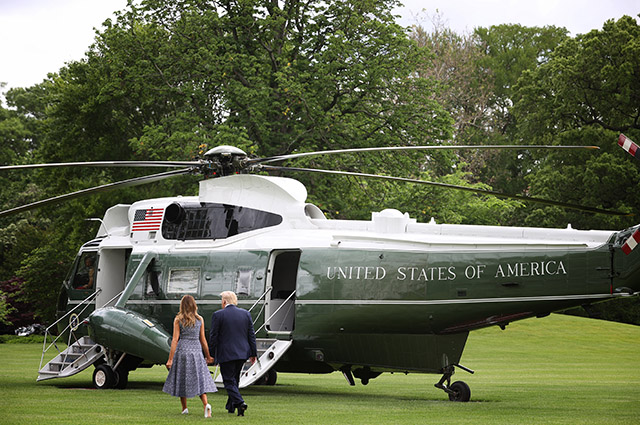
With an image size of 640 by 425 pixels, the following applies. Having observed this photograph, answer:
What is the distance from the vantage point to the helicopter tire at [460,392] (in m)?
15.0

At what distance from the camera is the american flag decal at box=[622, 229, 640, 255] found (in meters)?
12.5

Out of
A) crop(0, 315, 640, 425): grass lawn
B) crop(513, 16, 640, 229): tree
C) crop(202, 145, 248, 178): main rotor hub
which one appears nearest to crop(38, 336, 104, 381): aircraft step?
crop(0, 315, 640, 425): grass lawn

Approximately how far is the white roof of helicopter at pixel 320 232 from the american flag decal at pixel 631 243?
0.53 metres

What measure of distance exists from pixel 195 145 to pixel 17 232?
20.9 metres

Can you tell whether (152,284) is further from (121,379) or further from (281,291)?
(281,291)

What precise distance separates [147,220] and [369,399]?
6.21 m

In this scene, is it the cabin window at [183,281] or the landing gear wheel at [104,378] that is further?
the landing gear wheel at [104,378]

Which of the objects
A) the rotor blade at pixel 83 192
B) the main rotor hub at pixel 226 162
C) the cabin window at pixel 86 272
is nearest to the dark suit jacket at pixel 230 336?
the rotor blade at pixel 83 192

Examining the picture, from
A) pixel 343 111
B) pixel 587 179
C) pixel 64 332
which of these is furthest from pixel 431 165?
pixel 64 332

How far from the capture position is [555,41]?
65125 millimetres

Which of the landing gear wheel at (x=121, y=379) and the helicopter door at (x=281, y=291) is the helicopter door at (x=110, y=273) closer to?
the landing gear wheel at (x=121, y=379)

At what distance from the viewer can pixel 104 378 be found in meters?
17.4

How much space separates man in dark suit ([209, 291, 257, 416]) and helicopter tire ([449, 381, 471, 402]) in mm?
4387

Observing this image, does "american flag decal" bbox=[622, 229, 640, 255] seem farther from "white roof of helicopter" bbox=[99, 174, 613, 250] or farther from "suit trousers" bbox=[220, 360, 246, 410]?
"suit trousers" bbox=[220, 360, 246, 410]
